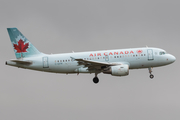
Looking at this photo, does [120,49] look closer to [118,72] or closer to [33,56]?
[118,72]

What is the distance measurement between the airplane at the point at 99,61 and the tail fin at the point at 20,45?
1.80ft

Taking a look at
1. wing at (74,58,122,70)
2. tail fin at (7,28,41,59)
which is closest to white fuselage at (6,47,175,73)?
wing at (74,58,122,70)

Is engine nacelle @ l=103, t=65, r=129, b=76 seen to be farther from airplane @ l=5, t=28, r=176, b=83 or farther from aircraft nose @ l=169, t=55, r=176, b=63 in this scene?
aircraft nose @ l=169, t=55, r=176, b=63

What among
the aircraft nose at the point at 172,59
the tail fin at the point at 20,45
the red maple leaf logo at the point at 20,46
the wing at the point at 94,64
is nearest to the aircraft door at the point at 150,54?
the aircraft nose at the point at 172,59

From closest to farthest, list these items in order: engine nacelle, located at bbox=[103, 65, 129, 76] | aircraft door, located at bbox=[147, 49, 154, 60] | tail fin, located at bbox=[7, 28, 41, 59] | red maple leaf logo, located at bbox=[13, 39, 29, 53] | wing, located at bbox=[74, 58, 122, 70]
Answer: wing, located at bbox=[74, 58, 122, 70]
engine nacelle, located at bbox=[103, 65, 129, 76]
aircraft door, located at bbox=[147, 49, 154, 60]
tail fin, located at bbox=[7, 28, 41, 59]
red maple leaf logo, located at bbox=[13, 39, 29, 53]

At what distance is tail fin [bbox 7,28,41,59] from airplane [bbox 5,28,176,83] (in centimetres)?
55

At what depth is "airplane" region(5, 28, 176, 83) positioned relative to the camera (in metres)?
44.9

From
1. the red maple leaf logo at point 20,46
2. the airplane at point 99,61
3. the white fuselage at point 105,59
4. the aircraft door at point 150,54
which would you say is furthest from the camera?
the red maple leaf logo at point 20,46

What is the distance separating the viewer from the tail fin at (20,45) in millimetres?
48312

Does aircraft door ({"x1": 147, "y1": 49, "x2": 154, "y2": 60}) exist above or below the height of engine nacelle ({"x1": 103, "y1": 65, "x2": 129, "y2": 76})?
above

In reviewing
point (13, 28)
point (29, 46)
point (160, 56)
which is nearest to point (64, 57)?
point (29, 46)

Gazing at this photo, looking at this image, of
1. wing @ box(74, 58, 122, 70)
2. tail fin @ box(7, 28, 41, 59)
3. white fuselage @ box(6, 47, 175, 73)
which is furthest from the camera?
tail fin @ box(7, 28, 41, 59)

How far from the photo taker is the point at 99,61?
4575cm

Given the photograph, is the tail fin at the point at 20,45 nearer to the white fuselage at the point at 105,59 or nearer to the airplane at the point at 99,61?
the airplane at the point at 99,61
